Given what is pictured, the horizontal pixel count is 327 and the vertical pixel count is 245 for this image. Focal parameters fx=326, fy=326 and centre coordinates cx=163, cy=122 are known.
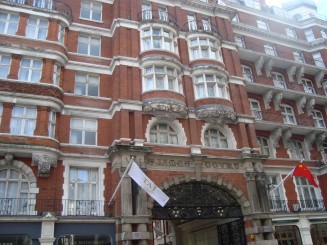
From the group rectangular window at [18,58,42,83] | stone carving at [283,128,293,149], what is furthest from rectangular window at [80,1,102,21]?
stone carving at [283,128,293,149]

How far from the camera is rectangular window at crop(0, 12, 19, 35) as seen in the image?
21.5 metres

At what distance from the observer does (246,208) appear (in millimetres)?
20859

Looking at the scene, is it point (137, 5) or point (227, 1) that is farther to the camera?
point (227, 1)

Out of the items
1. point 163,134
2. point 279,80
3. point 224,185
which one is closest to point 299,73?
point 279,80

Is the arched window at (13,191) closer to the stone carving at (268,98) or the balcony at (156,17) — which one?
the balcony at (156,17)

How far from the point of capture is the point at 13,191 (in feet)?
58.5

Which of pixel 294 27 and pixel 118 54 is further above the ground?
pixel 294 27

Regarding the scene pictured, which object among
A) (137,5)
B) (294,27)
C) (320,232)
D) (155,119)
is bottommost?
(320,232)

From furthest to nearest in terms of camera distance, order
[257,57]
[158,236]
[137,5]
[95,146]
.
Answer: [158,236]
[257,57]
[137,5]
[95,146]

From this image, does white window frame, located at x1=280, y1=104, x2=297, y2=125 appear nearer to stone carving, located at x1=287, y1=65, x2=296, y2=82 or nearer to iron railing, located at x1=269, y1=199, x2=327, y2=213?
stone carving, located at x1=287, y1=65, x2=296, y2=82

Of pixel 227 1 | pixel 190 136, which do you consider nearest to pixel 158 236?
pixel 190 136

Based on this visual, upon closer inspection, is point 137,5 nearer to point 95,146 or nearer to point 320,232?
point 95,146

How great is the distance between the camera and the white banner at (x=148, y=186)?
16.4m

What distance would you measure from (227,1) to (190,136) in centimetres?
1827
